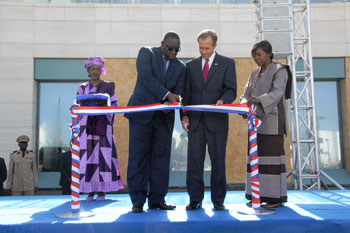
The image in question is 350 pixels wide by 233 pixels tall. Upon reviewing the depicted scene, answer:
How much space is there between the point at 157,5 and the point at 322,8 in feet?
14.2

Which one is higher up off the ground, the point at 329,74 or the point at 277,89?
the point at 329,74

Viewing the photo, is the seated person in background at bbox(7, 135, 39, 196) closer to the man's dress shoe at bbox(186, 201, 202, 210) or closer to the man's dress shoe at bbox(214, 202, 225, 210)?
the man's dress shoe at bbox(186, 201, 202, 210)

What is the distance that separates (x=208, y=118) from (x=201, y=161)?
45 cm

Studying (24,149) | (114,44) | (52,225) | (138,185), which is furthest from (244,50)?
(52,225)

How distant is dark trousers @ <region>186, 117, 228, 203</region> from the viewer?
379 cm

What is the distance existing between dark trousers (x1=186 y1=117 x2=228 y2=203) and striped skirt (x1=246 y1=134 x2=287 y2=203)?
1.44 feet

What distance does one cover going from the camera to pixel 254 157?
139 inches

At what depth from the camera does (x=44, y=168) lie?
10023 mm

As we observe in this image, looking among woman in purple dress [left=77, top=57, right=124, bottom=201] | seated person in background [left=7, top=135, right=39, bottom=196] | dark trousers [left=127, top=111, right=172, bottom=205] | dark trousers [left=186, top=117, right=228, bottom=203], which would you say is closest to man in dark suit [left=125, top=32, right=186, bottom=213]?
dark trousers [left=127, top=111, right=172, bottom=205]

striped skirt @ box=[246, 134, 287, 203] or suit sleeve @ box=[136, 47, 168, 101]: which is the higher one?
suit sleeve @ box=[136, 47, 168, 101]

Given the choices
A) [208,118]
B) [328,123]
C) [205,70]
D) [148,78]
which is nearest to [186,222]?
[208,118]

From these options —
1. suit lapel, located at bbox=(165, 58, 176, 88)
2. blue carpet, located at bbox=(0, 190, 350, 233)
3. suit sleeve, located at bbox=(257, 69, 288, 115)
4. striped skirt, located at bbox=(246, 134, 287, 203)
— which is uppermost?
suit lapel, located at bbox=(165, 58, 176, 88)

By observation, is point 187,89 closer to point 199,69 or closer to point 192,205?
point 199,69

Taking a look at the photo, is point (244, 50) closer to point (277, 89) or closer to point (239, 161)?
point (239, 161)
